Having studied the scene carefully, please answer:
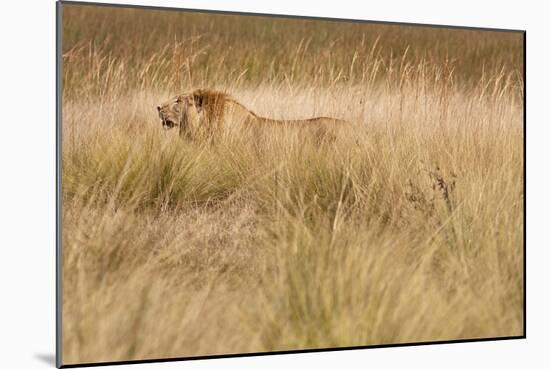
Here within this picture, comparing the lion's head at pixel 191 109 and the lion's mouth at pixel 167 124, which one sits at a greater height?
the lion's head at pixel 191 109

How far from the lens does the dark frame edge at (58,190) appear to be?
4.87 meters

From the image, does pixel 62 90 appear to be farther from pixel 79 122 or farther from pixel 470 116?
pixel 470 116

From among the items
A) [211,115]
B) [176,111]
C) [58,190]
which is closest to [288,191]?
[211,115]

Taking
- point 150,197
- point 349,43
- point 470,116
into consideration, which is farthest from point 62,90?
point 470,116

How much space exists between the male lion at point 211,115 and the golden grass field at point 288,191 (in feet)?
0.16

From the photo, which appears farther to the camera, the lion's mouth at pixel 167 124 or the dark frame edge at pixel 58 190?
the lion's mouth at pixel 167 124

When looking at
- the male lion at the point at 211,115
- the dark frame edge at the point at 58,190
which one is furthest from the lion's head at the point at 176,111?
the dark frame edge at the point at 58,190

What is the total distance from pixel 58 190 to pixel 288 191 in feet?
3.84

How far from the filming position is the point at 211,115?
5332 millimetres

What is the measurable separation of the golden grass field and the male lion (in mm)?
48

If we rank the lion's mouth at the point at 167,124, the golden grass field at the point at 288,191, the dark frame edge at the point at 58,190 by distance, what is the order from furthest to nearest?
the lion's mouth at the point at 167,124 → the golden grass field at the point at 288,191 → the dark frame edge at the point at 58,190

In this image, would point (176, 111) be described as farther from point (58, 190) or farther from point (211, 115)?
point (58, 190)

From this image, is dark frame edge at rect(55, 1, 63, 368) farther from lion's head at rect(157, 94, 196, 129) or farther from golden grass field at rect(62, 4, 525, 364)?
lion's head at rect(157, 94, 196, 129)

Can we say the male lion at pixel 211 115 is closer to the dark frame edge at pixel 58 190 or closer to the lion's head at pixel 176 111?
the lion's head at pixel 176 111
